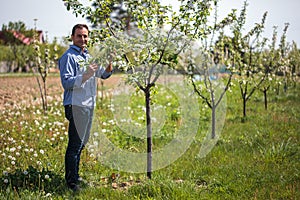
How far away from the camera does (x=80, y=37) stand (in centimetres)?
442

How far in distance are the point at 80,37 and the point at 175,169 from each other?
7.89 ft

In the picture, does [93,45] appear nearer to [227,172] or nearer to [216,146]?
[227,172]

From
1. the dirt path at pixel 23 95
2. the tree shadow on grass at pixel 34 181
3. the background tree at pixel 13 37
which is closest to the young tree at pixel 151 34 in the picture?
the tree shadow on grass at pixel 34 181

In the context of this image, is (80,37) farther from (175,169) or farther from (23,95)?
(23,95)

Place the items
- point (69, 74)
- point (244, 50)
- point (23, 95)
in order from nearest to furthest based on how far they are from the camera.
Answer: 1. point (69, 74)
2. point (244, 50)
3. point (23, 95)

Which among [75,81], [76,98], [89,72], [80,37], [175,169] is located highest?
[80,37]

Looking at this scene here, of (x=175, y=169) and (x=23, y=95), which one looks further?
(x=23, y=95)

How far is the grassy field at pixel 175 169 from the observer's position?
4254mm

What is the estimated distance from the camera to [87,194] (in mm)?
4297

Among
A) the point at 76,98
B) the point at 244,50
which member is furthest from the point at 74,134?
the point at 244,50

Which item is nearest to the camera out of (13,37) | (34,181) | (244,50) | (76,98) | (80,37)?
(76,98)

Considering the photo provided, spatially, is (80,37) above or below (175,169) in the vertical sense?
above

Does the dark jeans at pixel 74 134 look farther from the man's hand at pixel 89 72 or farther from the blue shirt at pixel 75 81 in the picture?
the man's hand at pixel 89 72

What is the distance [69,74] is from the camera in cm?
417
